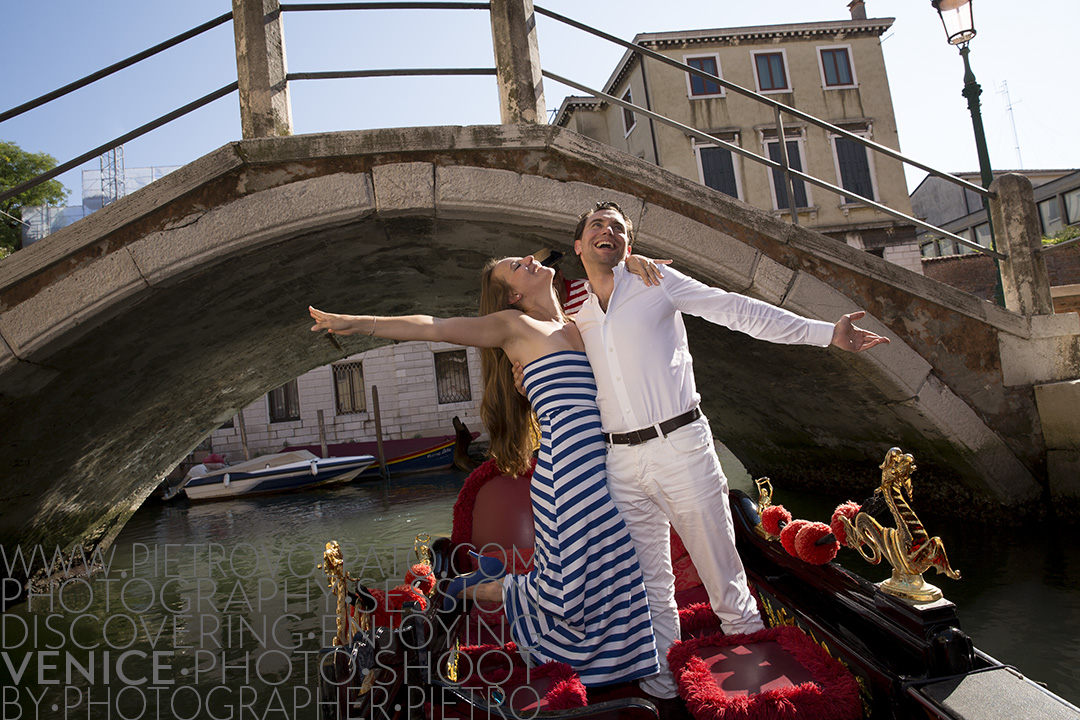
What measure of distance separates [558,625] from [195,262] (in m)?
2.83

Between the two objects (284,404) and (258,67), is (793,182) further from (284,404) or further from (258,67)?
(258,67)

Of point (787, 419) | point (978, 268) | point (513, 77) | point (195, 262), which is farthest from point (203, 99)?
point (978, 268)

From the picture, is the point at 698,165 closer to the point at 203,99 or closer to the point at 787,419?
the point at 787,419

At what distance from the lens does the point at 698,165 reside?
16875mm

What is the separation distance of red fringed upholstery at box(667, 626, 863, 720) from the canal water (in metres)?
1.46

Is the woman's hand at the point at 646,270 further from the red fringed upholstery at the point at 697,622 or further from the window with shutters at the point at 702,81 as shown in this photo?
the window with shutters at the point at 702,81

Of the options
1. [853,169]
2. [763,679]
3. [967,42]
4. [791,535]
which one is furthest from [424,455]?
[763,679]

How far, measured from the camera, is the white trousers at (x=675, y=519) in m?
1.90

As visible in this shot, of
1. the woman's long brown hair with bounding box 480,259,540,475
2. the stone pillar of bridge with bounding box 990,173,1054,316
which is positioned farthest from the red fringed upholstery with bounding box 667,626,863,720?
the stone pillar of bridge with bounding box 990,173,1054,316

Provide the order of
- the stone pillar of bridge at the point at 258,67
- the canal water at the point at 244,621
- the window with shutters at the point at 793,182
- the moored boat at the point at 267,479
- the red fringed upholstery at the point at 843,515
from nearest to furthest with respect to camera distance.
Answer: the red fringed upholstery at the point at 843,515 → the canal water at the point at 244,621 → the stone pillar of bridge at the point at 258,67 → the moored boat at the point at 267,479 → the window with shutters at the point at 793,182

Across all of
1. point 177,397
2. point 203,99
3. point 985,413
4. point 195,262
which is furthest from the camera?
point 177,397

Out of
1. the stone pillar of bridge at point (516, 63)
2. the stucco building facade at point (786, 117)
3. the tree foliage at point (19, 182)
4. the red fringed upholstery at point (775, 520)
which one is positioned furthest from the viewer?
the tree foliage at point (19, 182)

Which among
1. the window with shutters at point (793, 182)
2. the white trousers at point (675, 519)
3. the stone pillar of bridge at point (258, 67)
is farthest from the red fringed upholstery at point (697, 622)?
the window with shutters at point (793, 182)

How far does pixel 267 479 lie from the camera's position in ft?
42.8
